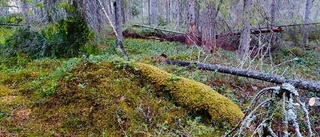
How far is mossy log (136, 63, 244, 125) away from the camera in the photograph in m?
3.95

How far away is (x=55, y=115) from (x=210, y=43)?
26.2 ft

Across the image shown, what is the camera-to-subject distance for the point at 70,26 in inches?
312

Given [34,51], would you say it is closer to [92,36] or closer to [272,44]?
[92,36]

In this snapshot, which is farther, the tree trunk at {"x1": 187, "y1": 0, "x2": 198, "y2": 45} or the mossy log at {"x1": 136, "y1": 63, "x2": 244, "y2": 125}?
the tree trunk at {"x1": 187, "y1": 0, "x2": 198, "y2": 45}

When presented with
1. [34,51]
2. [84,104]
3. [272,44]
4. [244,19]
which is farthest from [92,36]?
[272,44]

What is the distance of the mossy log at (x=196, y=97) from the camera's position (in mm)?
3946

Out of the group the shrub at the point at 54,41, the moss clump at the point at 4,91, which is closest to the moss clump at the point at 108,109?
the moss clump at the point at 4,91

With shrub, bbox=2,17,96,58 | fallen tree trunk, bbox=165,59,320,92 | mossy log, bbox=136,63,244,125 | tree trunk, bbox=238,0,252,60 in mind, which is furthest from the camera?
tree trunk, bbox=238,0,252,60

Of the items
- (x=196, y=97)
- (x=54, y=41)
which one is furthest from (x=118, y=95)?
(x=54, y=41)

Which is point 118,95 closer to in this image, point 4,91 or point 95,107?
point 95,107

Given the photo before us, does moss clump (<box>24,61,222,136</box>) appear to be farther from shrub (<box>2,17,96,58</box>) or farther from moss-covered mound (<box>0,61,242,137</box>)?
shrub (<box>2,17,96,58</box>)

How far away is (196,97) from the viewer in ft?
13.8

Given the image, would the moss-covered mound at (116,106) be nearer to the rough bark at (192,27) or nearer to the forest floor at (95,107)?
the forest floor at (95,107)

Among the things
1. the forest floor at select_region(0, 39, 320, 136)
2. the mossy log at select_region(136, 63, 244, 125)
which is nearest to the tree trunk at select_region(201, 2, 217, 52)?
the forest floor at select_region(0, 39, 320, 136)
